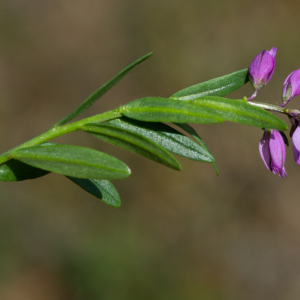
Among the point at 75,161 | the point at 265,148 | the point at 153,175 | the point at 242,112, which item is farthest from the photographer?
the point at 153,175

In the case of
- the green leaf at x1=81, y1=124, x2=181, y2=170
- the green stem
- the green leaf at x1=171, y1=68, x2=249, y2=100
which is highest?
the green leaf at x1=171, y1=68, x2=249, y2=100

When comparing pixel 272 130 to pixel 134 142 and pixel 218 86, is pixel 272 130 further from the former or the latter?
pixel 134 142

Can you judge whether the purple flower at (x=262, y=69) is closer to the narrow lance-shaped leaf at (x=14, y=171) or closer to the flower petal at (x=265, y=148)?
the flower petal at (x=265, y=148)

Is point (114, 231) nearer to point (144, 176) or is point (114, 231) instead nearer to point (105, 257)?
point (105, 257)

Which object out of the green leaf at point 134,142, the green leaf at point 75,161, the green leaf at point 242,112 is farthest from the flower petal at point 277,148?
the green leaf at point 75,161

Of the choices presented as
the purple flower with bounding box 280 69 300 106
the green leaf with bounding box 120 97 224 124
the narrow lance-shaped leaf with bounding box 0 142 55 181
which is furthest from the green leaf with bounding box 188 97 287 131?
the narrow lance-shaped leaf with bounding box 0 142 55 181

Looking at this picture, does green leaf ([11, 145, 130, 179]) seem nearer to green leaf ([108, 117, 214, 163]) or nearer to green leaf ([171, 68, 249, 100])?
green leaf ([108, 117, 214, 163])

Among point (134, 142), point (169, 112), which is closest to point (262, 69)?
point (169, 112)
